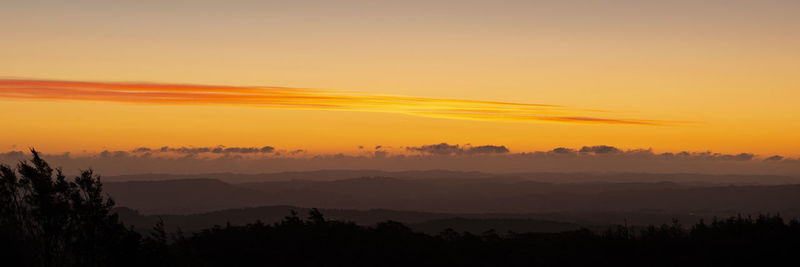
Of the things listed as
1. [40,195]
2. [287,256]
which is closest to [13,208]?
[40,195]

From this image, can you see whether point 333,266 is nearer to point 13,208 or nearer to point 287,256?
point 287,256

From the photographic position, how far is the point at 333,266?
2761 inches

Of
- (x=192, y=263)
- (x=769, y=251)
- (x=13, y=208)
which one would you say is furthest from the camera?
(x=769, y=251)

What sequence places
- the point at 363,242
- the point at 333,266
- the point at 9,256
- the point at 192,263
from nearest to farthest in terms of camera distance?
the point at 9,256, the point at 192,263, the point at 333,266, the point at 363,242

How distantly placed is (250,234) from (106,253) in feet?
85.5

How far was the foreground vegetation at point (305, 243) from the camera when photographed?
2002 inches

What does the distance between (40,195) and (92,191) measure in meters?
3.19

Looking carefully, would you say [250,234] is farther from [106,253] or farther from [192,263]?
[106,253]

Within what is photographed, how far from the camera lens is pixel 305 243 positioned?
2970 inches

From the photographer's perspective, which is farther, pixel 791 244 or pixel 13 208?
pixel 791 244

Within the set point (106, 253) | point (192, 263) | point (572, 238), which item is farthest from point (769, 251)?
point (106, 253)

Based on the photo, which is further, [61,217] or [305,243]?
[305,243]

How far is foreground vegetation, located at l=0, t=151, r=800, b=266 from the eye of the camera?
167ft

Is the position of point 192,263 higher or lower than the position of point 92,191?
lower
